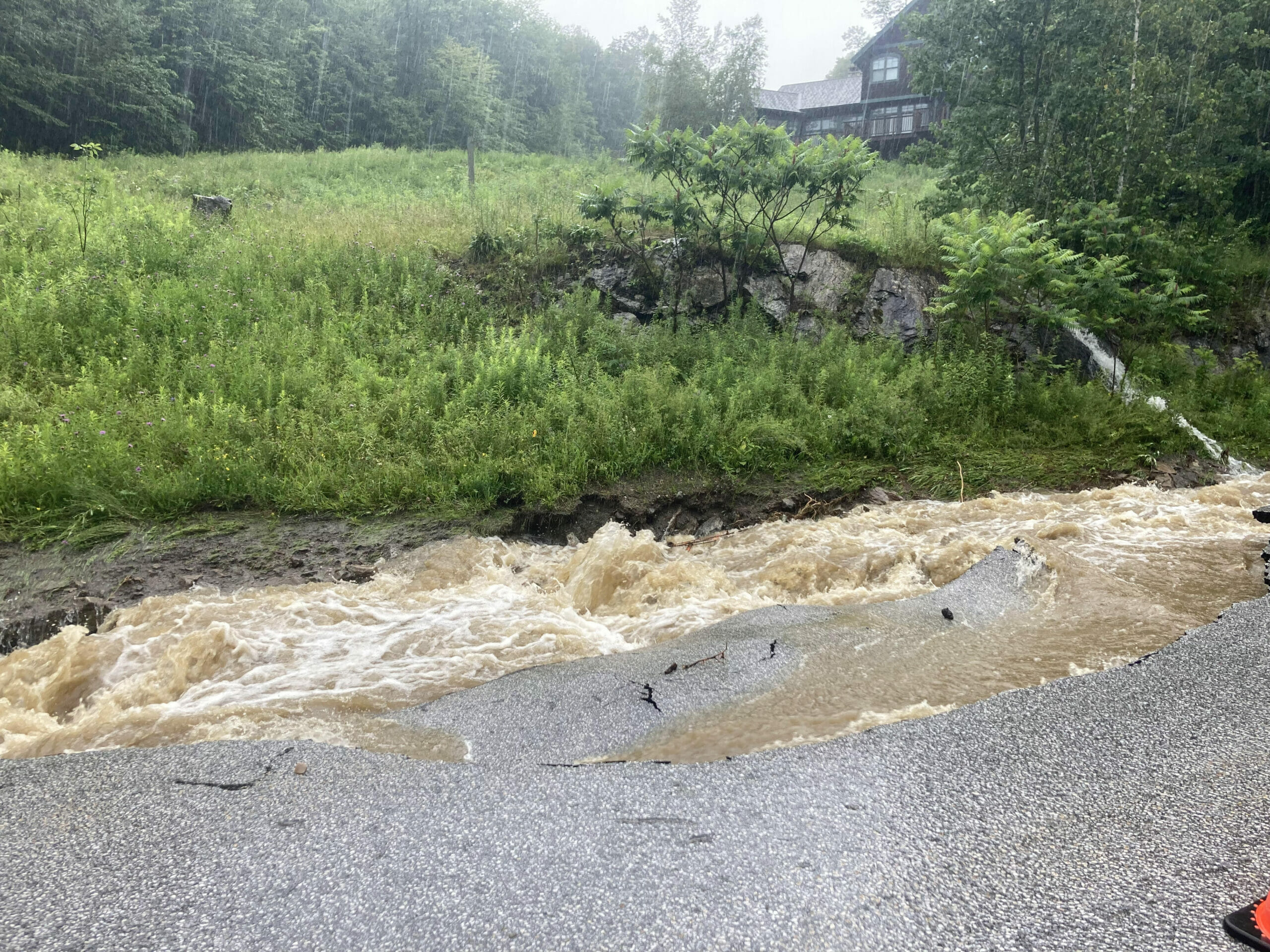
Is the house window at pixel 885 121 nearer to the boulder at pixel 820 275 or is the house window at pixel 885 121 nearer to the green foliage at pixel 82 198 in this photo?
the boulder at pixel 820 275

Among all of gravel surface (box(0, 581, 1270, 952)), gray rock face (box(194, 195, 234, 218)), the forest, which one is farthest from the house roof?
gravel surface (box(0, 581, 1270, 952))

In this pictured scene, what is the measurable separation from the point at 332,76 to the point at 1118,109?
37.0 m

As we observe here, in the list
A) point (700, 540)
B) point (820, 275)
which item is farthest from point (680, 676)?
point (820, 275)

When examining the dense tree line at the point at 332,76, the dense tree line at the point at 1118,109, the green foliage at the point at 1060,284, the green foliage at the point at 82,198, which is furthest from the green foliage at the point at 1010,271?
the dense tree line at the point at 332,76

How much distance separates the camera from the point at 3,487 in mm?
6027

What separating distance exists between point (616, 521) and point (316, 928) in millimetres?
5251

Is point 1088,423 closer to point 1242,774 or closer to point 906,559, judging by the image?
point 906,559

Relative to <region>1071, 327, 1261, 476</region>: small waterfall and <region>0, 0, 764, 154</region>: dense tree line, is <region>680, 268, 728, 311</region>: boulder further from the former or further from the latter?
<region>0, 0, 764, 154</region>: dense tree line

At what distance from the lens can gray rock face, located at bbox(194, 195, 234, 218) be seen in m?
13.6

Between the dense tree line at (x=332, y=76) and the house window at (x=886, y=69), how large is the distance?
6.63m

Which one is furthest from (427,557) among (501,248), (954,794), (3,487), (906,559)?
(501,248)

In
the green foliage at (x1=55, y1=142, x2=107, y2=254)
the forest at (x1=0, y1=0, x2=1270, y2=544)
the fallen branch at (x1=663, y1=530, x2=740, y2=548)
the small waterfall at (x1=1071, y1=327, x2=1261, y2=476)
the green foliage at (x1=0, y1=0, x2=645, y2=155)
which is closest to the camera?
the fallen branch at (x1=663, y1=530, x2=740, y2=548)

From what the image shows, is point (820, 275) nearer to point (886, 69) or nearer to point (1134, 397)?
point (1134, 397)

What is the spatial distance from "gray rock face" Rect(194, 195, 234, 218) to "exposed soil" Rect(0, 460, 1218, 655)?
Result: 32.3 ft
